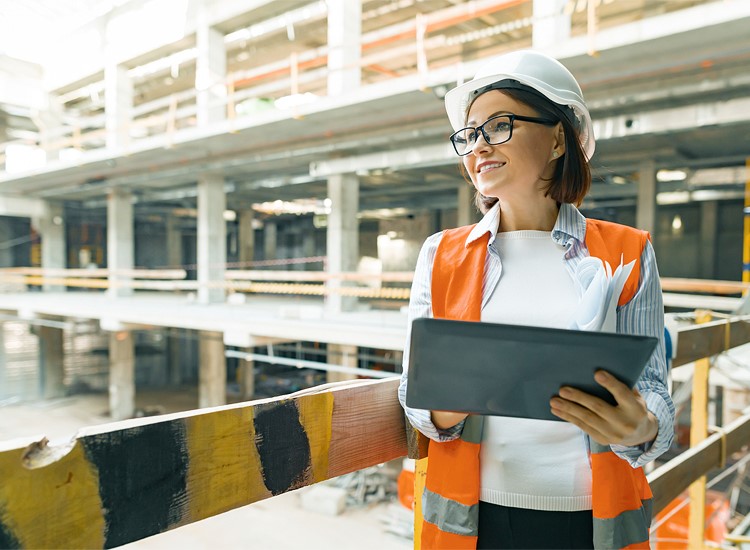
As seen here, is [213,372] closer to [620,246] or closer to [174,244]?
[174,244]

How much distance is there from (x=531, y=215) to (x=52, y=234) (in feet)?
83.7

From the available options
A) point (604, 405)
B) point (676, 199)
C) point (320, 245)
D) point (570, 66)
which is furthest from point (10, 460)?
point (320, 245)

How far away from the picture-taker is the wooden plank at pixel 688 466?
7.42 ft

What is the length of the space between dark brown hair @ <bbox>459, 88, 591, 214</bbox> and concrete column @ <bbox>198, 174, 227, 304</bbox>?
13934 millimetres

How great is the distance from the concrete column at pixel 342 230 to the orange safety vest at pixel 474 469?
10792mm

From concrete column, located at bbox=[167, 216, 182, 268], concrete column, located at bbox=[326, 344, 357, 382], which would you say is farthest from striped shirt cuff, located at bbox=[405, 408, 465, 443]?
concrete column, located at bbox=[167, 216, 182, 268]

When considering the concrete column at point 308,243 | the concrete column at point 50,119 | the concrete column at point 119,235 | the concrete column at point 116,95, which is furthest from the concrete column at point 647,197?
the concrete column at point 50,119

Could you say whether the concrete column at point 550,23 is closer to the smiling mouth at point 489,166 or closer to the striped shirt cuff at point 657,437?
the smiling mouth at point 489,166

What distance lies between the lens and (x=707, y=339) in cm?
253

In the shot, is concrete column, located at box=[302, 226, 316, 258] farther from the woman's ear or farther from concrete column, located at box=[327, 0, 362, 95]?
the woman's ear

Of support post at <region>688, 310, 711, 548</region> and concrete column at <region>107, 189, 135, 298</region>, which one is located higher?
concrete column at <region>107, 189, 135, 298</region>

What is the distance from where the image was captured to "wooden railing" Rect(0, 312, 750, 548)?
2.65ft

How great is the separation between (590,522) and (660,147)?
421 inches

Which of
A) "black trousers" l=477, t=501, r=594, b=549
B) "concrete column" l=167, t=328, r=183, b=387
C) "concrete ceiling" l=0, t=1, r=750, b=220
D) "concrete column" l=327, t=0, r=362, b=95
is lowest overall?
"concrete column" l=167, t=328, r=183, b=387
